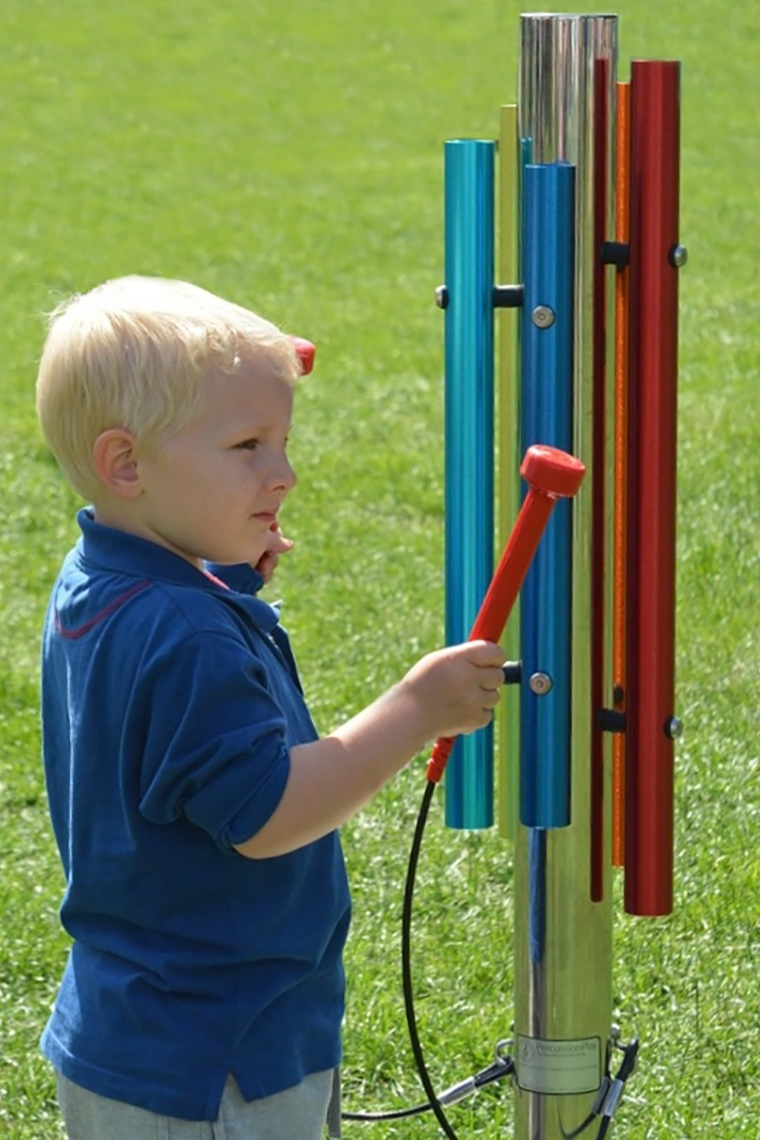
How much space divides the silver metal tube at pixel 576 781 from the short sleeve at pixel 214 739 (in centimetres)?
57

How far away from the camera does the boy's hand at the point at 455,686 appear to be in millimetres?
2312

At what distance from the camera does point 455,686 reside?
7.63ft

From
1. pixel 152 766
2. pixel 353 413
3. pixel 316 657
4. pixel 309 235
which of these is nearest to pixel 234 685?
pixel 152 766

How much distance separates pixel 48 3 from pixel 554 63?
19.0 metres

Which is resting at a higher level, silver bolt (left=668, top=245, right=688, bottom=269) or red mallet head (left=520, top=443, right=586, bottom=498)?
silver bolt (left=668, top=245, right=688, bottom=269)

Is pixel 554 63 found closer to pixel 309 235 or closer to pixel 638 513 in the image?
pixel 638 513

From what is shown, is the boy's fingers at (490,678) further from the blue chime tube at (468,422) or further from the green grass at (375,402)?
the green grass at (375,402)

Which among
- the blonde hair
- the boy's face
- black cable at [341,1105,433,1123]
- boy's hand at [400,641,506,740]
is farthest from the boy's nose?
black cable at [341,1105,433,1123]

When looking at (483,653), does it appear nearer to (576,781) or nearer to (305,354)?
(576,781)

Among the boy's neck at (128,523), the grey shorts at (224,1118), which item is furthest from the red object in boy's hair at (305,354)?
the grey shorts at (224,1118)

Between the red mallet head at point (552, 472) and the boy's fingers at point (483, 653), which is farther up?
the red mallet head at point (552, 472)

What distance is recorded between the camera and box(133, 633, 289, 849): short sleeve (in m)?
2.21

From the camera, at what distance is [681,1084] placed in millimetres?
3590

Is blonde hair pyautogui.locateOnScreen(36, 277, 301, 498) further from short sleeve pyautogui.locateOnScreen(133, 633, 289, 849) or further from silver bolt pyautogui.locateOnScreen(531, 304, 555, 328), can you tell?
silver bolt pyautogui.locateOnScreen(531, 304, 555, 328)
